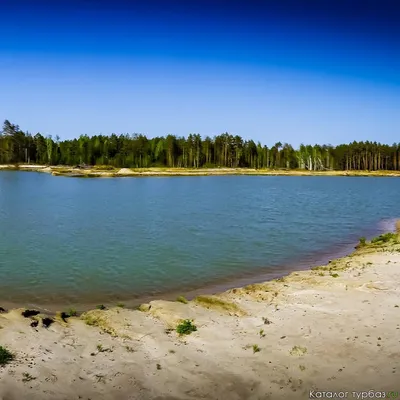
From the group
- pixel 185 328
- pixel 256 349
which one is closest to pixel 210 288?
pixel 185 328

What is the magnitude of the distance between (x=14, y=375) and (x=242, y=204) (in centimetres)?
4283

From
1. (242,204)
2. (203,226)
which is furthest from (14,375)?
(242,204)

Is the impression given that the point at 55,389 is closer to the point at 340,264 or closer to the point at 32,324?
the point at 32,324

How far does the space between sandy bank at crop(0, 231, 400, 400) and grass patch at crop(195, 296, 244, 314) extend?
0.04 meters

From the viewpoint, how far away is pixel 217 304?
13.6 metres

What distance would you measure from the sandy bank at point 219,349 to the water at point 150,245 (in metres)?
4.24

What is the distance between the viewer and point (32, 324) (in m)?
11.4

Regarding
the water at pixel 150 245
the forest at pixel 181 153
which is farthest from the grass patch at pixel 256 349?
the forest at pixel 181 153

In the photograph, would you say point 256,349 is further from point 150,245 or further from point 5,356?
point 150,245

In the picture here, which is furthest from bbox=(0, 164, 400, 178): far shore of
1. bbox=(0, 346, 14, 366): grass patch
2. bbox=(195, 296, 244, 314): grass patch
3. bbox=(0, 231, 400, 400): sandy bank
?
bbox=(0, 346, 14, 366): grass patch

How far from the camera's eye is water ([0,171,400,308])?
690 inches

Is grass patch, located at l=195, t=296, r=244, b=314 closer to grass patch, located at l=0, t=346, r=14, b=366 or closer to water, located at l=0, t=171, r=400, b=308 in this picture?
water, located at l=0, t=171, r=400, b=308

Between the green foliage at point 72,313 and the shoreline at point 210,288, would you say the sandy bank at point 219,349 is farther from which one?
the shoreline at point 210,288

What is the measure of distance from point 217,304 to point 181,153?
15765cm
